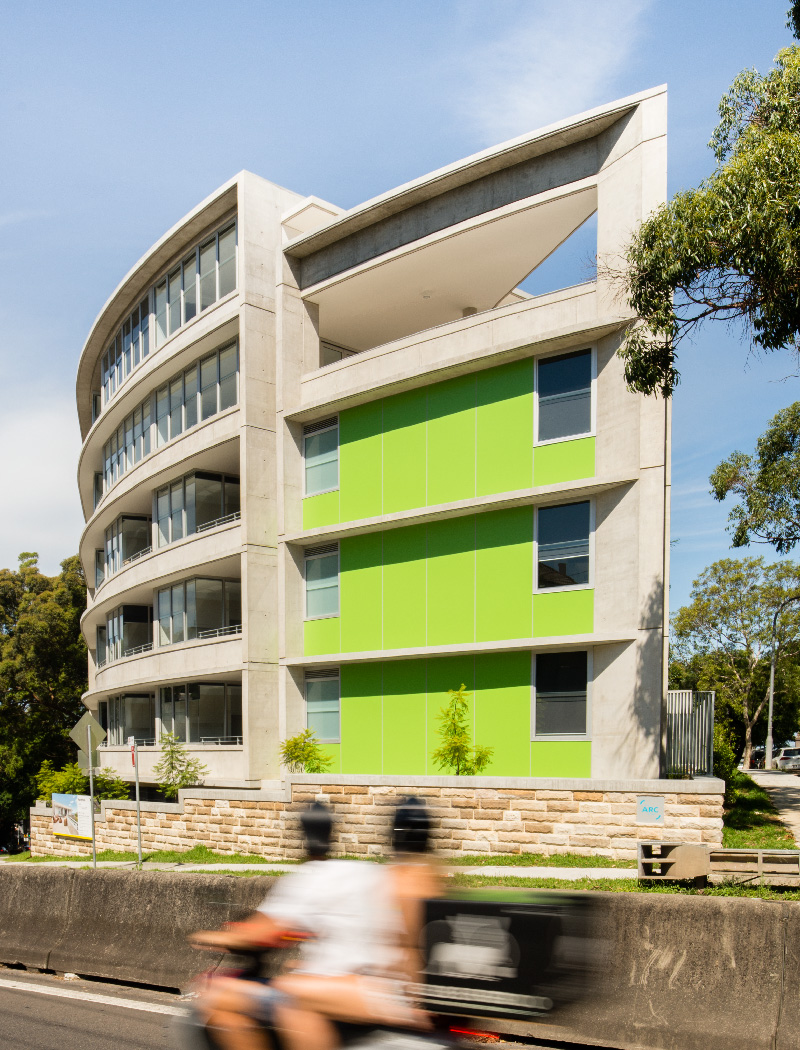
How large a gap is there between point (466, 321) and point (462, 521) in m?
4.32

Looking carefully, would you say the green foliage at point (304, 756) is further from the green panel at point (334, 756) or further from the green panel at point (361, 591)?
the green panel at point (361, 591)

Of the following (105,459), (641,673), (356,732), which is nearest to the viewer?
(641,673)

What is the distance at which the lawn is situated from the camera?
16984mm

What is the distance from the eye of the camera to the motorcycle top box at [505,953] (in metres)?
4.91

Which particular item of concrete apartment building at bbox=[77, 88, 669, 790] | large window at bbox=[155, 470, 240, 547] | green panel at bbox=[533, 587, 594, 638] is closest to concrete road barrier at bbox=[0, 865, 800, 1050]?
concrete apartment building at bbox=[77, 88, 669, 790]

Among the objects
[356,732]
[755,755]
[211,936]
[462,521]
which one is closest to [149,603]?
[356,732]

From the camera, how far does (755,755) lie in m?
78.0

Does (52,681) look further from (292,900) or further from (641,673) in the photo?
(292,900)

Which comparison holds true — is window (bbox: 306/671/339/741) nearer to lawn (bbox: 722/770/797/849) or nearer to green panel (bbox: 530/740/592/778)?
green panel (bbox: 530/740/592/778)

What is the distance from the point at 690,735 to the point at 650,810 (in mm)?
2593

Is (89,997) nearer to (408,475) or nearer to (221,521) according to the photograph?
(408,475)

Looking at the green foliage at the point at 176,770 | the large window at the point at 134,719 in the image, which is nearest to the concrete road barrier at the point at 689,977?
the green foliage at the point at 176,770

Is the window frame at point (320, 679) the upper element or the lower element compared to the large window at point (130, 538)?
lower

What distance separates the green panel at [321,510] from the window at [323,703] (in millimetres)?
3712
